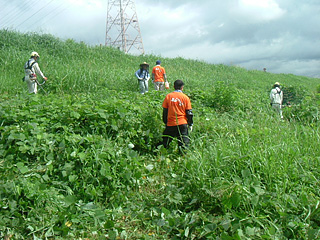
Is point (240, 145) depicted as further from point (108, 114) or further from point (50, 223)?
point (50, 223)

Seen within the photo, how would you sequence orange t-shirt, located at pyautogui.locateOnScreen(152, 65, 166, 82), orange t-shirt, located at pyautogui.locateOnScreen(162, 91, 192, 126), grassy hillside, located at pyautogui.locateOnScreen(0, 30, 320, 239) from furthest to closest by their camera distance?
orange t-shirt, located at pyautogui.locateOnScreen(152, 65, 166, 82) → orange t-shirt, located at pyautogui.locateOnScreen(162, 91, 192, 126) → grassy hillside, located at pyautogui.locateOnScreen(0, 30, 320, 239)

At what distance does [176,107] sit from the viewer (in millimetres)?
5012

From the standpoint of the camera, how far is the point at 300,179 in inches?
137

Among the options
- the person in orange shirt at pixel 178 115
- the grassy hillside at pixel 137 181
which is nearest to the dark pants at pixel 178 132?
the person in orange shirt at pixel 178 115

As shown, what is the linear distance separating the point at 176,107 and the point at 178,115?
0.16 m

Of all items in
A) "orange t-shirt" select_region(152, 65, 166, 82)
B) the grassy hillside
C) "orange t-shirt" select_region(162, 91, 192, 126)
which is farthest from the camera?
"orange t-shirt" select_region(152, 65, 166, 82)

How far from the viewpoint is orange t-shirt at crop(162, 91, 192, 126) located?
500 cm

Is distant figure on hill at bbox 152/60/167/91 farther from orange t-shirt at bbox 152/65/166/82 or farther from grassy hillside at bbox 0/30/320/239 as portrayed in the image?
grassy hillside at bbox 0/30/320/239

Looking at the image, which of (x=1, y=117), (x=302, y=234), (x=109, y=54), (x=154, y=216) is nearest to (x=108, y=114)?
(x=1, y=117)

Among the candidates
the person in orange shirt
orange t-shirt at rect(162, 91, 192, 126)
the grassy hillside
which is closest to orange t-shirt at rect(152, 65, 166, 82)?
the grassy hillside

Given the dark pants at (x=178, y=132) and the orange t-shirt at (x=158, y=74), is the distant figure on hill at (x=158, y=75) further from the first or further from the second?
the dark pants at (x=178, y=132)

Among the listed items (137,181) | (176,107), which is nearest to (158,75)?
(176,107)

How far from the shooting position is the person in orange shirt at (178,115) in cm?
501

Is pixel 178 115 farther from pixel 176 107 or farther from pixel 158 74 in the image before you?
pixel 158 74
